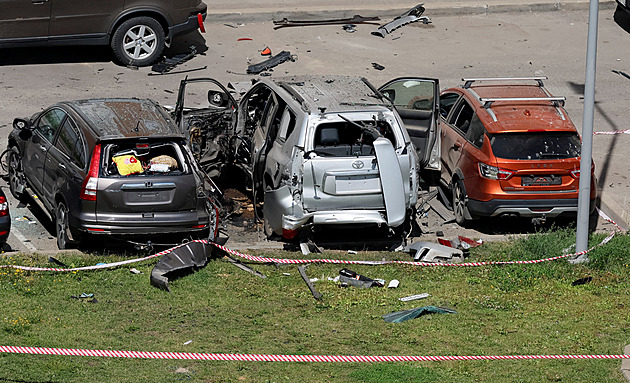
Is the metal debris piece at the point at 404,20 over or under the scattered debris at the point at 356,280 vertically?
over

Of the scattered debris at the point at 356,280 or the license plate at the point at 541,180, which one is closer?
the scattered debris at the point at 356,280

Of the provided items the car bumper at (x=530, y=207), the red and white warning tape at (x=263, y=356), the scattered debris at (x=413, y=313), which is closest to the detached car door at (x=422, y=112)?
the car bumper at (x=530, y=207)

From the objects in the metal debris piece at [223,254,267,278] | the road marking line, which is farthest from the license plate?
the road marking line

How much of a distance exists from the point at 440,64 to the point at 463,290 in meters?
9.25

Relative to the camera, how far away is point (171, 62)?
17328mm

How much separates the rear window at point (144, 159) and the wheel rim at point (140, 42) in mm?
7178

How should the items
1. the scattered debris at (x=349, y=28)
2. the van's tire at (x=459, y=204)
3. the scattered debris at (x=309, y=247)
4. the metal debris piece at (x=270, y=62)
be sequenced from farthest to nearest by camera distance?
the scattered debris at (x=349, y=28) < the metal debris piece at (x=270, y=62) < the van's tire at (x=459, y=204) < the scattered debris at (x=309, y=247)

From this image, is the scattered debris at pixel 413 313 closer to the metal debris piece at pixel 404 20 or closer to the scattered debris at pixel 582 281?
the scattered debris at pixel 582 281

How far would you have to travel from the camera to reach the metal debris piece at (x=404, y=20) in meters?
19.5

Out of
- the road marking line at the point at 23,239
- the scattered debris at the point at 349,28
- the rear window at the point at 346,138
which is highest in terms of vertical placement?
the rear window at the point at 346,138

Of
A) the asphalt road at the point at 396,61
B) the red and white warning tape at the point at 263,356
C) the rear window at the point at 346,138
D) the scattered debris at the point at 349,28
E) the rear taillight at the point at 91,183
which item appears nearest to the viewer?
Result: the red and white warning tape at the point at 263,356

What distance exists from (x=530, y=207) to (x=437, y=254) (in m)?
1.75

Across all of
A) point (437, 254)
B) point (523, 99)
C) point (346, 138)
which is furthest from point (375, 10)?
point (437, 254)

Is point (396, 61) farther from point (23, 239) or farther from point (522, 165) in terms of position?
point (23, 239)
